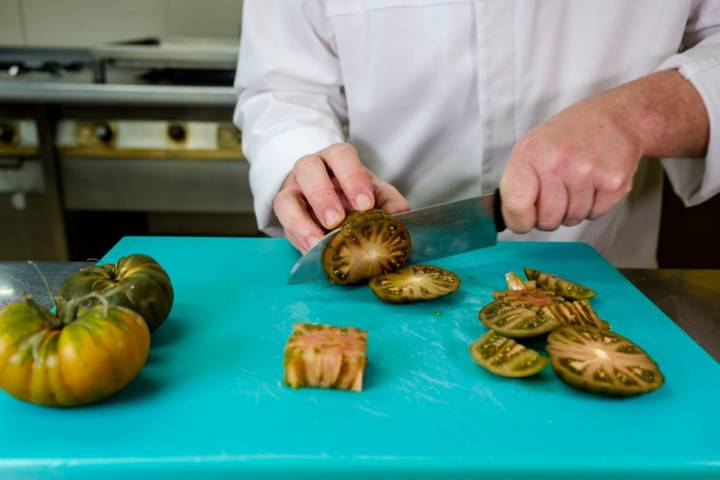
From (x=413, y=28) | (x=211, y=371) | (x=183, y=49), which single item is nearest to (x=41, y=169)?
(x=183, y=49)

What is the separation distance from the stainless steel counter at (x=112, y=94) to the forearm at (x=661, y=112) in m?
1.42

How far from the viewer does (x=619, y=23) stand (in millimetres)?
1220

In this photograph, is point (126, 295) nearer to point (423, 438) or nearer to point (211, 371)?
point (211, 371)

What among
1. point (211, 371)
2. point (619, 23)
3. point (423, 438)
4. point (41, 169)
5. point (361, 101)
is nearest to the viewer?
Result: point (423, 438)

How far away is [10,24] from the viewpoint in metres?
2.81

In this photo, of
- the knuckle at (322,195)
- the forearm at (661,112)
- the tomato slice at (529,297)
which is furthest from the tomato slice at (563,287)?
the knuckle at (322,195)

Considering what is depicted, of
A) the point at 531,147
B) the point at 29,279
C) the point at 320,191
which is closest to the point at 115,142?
the point at 29,279

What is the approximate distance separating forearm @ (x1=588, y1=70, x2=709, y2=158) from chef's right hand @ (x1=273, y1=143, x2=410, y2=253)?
15.5 inches

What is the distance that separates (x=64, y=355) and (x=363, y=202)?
515mm

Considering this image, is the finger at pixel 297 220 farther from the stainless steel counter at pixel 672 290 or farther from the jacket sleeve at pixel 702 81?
the jacket sleeve at pixel 702 81

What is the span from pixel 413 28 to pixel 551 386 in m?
0.79

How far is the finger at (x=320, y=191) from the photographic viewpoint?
101 cm

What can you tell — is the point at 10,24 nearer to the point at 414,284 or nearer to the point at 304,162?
the point at 304,162

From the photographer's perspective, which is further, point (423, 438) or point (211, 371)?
point (211, 371)
